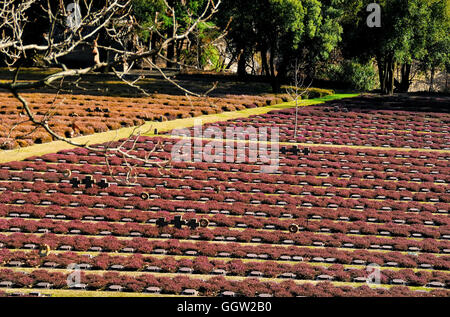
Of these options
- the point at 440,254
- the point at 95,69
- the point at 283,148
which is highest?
the point at 95,69

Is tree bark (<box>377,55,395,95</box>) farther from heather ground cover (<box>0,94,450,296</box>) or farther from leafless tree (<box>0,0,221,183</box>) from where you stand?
leafless tree (<box>0,0,221,183</box>)

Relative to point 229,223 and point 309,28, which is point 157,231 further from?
point 309,28

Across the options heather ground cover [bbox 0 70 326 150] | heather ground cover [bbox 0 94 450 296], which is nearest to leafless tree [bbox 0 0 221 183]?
heather ground cover [bbox 0 94 450 296]

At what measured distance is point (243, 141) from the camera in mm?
46500

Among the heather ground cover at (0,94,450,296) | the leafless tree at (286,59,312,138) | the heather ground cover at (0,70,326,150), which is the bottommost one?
the heather ground cover at (0,94,450,296)

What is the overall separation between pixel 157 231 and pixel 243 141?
747 inches

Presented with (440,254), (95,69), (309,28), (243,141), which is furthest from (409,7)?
(95,69)

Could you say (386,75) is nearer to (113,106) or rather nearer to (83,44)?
(113,106)

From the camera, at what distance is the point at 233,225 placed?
30.2 metres

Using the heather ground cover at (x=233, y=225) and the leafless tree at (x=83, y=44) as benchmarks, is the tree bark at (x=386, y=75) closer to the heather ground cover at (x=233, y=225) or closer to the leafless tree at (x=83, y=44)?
the heather ground cover at (x=233, y=225)

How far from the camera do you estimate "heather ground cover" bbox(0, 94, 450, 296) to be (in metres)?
23.5

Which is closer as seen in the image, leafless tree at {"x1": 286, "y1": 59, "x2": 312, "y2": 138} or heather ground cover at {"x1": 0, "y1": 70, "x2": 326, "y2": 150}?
heather ground cover at {"x1": 0, "y1": 70, "x2": 326, "y2": 150}

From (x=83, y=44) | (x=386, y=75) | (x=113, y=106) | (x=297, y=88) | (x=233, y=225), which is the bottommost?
(x=233, y=225)

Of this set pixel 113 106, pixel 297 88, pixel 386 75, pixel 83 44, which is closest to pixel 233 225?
pixel 83 44
